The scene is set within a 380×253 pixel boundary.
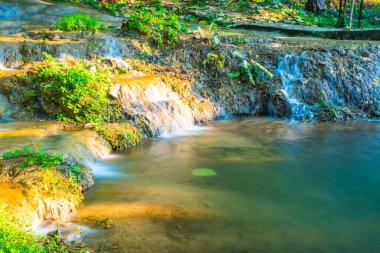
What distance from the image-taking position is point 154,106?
10766mm

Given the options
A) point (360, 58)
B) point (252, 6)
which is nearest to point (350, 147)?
point (360, 58)

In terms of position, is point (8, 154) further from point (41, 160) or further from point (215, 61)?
point (215, 61)

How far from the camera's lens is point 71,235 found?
17.1 feet

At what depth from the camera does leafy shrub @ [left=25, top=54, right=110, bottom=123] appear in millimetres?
9594

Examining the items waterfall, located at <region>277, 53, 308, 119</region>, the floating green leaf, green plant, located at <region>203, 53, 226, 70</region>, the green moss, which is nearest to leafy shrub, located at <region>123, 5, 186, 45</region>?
green plant, located at <region>203, 53, 226, 70</region>

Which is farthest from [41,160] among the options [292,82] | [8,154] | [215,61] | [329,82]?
[329,82]

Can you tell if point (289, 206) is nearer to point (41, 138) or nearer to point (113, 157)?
point (113, 157)

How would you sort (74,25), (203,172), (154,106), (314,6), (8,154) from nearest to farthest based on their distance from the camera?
(8,154) < (203,172) < (154,106) < (74,25) < (314,6)

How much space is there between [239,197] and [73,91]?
506 centimetres

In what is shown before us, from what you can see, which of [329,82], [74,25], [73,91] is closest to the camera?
[73,91]

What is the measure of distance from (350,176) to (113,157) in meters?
4.81

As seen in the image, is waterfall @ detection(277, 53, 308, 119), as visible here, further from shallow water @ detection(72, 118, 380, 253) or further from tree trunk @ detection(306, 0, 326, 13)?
tree trunk @ detection(306, 0, 326, 13)

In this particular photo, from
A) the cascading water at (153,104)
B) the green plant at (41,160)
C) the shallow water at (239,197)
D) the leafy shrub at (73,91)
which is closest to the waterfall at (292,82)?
the shallow water at (239,197)

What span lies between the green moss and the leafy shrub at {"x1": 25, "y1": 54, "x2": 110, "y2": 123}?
0.49 metres
